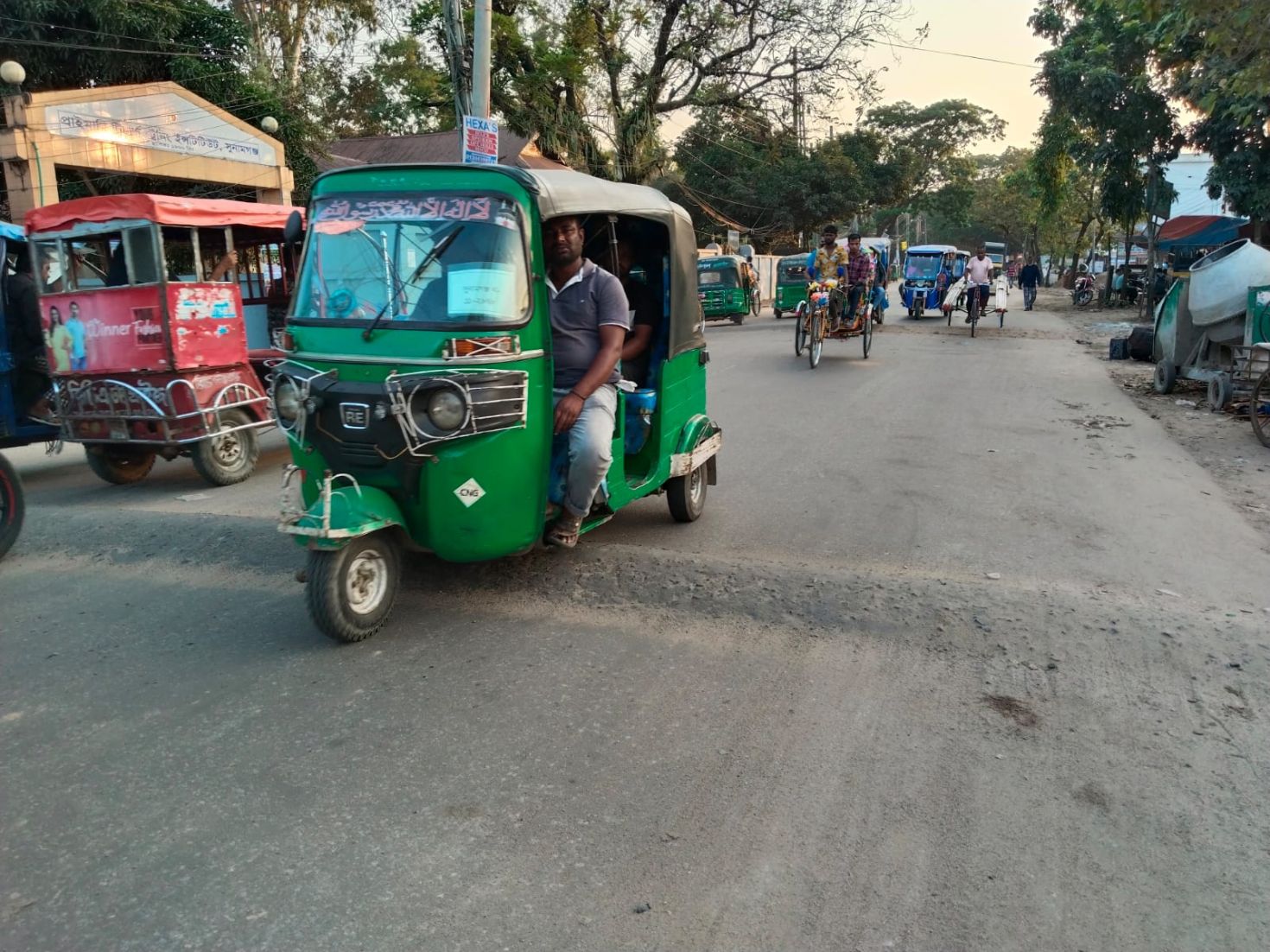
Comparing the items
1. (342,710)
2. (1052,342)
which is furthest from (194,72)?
(342,710)

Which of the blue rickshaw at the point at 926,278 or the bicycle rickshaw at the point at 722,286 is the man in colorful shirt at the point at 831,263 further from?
the blue rickshaw at the point at 926,278

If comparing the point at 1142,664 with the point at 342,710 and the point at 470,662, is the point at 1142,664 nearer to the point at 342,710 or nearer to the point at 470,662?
the point at 470,662

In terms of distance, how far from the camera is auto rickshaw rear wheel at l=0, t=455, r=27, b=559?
5562 millimetres

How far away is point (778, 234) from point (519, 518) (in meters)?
42.3

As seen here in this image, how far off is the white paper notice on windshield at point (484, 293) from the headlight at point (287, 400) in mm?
821

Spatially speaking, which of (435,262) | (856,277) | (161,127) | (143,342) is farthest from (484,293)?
(161,127)

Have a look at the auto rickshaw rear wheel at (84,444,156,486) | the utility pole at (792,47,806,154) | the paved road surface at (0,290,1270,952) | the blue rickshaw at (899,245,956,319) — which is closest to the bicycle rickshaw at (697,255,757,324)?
the blue rickshaw at (899,245,956,319)

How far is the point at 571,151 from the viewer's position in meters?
26.2

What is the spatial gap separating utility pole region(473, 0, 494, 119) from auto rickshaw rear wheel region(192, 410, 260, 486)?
6.39 meters

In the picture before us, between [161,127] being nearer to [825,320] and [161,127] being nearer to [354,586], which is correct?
[825,320]

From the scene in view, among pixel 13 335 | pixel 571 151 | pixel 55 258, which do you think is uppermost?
pixel 571 151

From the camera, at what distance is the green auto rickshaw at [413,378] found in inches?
158

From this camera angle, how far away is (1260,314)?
9.74 meters

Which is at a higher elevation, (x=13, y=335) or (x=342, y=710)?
(x=13, y=335)
